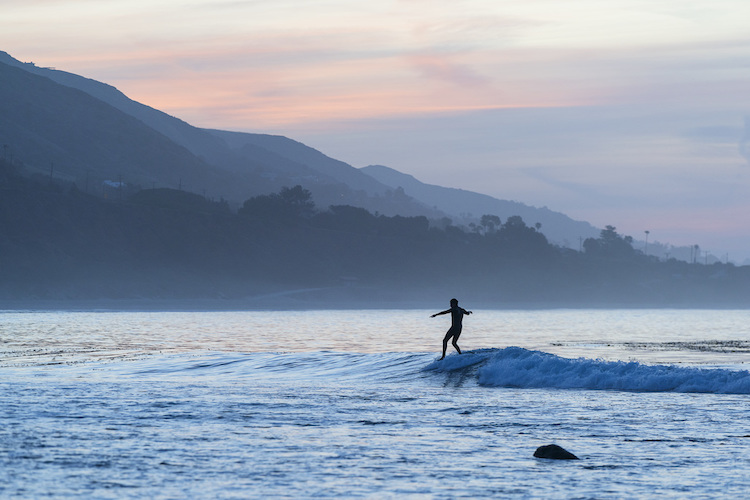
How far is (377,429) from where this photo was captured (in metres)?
18.3

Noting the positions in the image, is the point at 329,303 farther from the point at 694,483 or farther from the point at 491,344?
the point at 694,483

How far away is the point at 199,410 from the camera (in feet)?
69.3

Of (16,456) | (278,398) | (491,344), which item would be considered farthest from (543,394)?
(491,344)

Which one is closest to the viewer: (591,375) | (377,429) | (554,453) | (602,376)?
(554,453)

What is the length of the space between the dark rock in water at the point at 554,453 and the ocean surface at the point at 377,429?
0.22 meters

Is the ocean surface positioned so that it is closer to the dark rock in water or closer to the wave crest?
the wave crest

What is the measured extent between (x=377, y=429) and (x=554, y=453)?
4.45 meters

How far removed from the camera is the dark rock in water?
588 inches

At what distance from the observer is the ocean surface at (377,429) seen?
13.2 meters

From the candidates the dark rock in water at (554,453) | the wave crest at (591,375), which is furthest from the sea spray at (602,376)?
the dark rock in water at (554,453)

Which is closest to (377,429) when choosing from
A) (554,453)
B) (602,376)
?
(554,453)

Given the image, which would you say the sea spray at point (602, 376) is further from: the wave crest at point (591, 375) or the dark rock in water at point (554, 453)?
the dark rock in water at point (554, 453)

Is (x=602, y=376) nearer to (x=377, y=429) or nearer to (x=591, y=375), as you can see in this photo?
(x=591, y=375)

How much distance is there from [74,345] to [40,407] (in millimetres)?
30853
